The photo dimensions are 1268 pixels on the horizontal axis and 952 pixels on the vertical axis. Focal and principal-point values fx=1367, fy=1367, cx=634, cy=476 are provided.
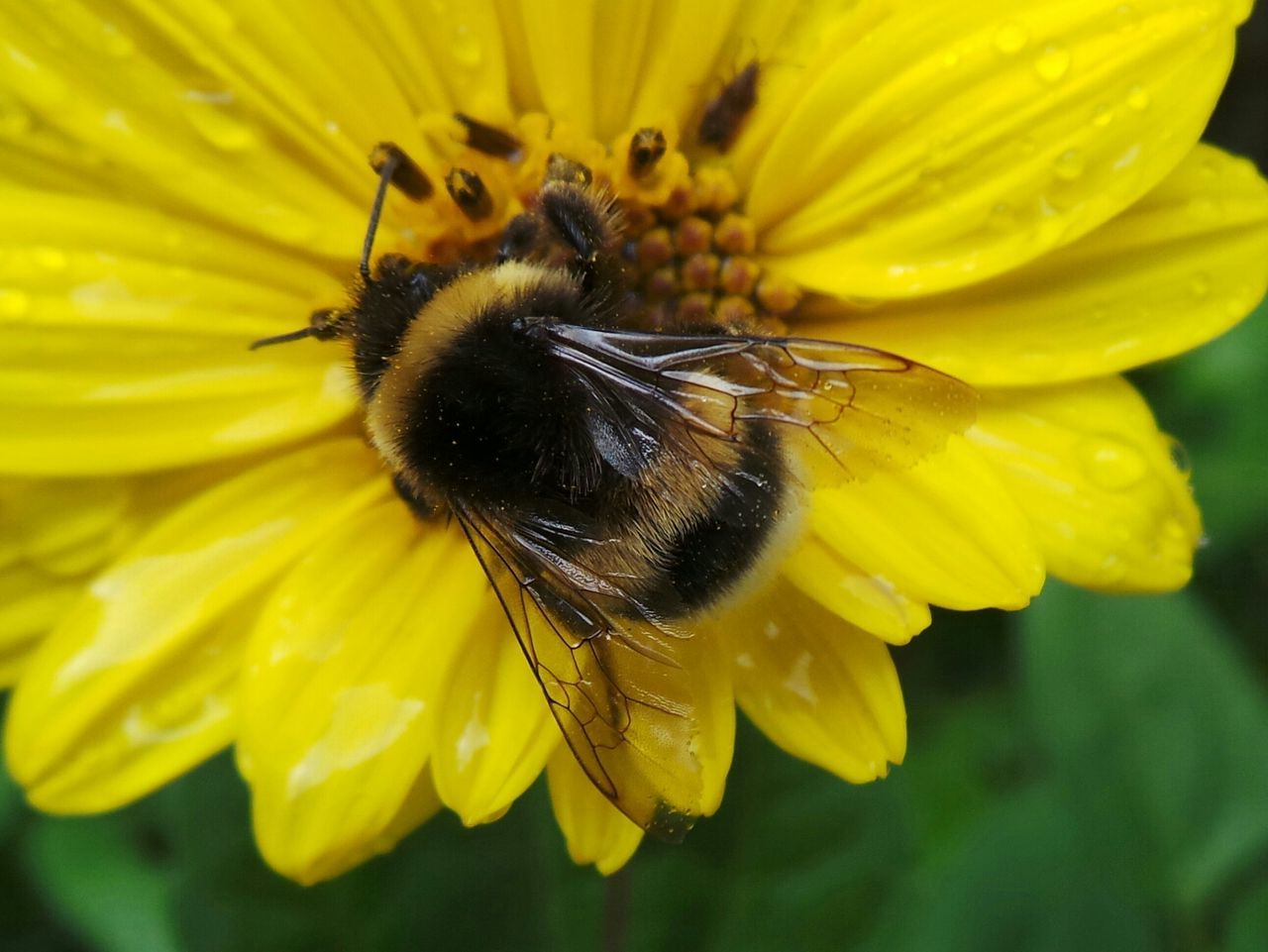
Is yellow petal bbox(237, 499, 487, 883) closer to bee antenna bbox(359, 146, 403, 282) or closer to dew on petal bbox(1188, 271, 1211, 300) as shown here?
bee antenna bbox(359, 146, 403, 282)

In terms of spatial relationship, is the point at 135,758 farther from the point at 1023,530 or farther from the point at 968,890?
the point at 968,890

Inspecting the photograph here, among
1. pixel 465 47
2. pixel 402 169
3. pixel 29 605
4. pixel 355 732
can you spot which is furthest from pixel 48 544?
pixel 465 47

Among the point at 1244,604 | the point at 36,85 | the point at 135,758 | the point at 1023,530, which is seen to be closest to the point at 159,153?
the point at 36,85

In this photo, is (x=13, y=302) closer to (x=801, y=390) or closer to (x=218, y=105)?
(x=218, y=105)

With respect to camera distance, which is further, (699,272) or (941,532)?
(699,272)

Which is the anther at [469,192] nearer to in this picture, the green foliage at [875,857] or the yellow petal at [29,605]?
the yellow petal at [29,605]

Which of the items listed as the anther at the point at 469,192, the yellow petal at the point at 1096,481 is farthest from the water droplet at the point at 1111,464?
the anther at the point at 469,192
